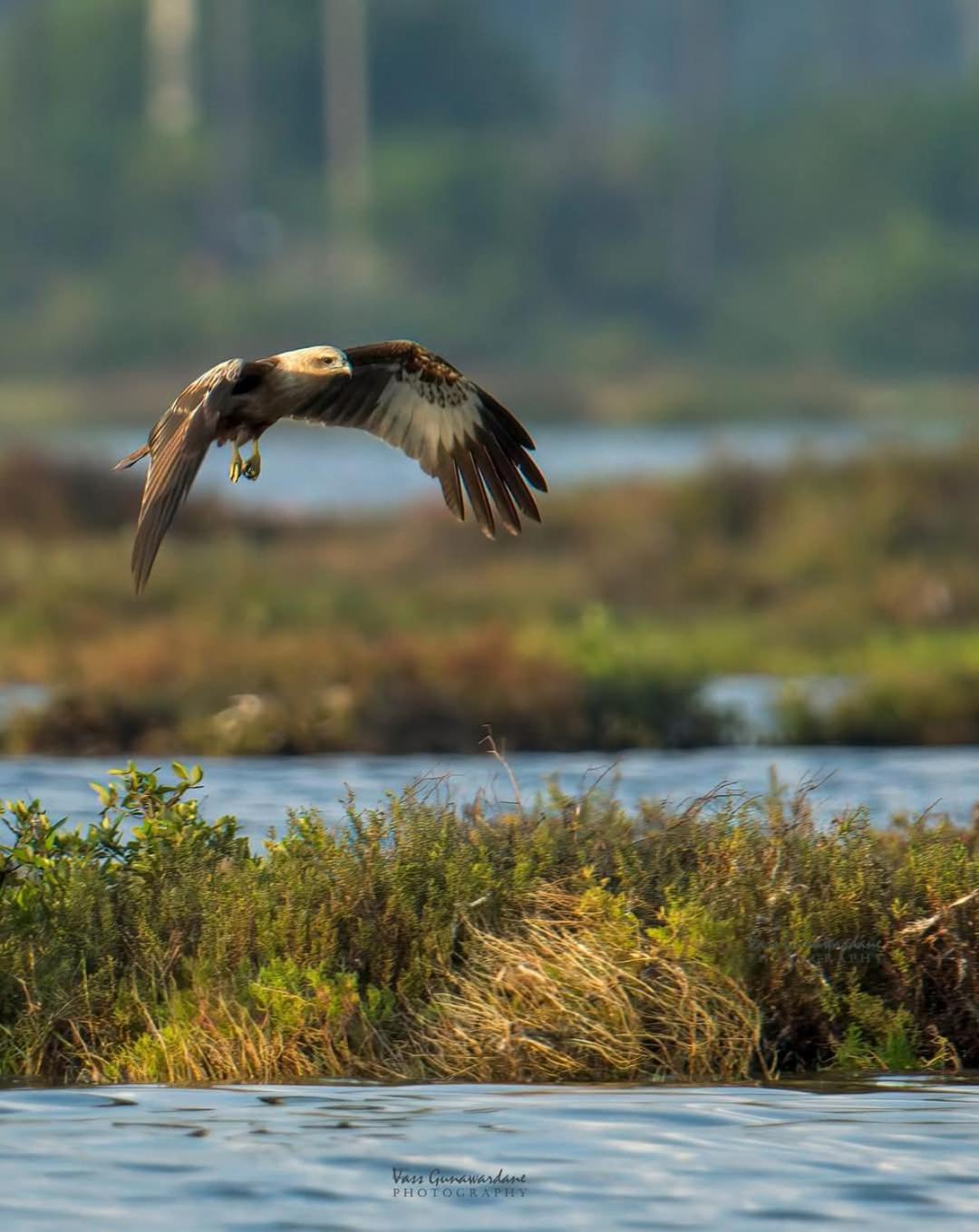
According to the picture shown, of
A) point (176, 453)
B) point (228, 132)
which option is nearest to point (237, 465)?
point (176, 453)

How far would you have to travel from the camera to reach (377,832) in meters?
10.5

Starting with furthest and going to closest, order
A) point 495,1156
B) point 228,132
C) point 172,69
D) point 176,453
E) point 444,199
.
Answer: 1. point 172,69
2. point 228,132
3. point 444,199
4. point 176,453
5. point 495,1156

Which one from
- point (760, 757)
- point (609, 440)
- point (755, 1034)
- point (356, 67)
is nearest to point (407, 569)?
point (760, 757)

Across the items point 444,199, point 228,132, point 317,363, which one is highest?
point 228,132

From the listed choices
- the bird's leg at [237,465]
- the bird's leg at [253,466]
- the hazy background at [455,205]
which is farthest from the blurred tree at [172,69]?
the bird's leg at [253,466]

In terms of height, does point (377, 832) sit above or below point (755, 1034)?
above

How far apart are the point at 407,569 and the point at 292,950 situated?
1818cm

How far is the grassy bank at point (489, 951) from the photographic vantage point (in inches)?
390

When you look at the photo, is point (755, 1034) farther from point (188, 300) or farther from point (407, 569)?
point (188, 300)

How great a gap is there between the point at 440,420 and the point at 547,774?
2.75 m

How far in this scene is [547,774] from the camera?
48.7ft

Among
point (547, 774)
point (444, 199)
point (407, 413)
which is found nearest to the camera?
point (407, 413)

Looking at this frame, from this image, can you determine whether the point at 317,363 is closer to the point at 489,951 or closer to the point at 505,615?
the point at 489,951

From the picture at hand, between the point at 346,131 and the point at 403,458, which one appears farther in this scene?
the point at 346,131
